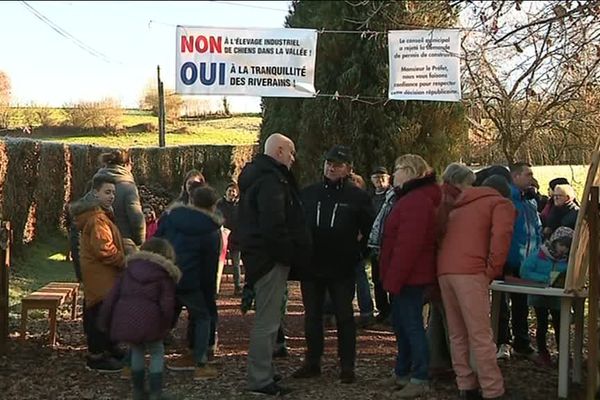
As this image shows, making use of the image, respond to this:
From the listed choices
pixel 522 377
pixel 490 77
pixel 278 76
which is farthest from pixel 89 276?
pixel 490 77

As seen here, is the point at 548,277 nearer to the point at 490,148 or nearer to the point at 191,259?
the point at 191,259

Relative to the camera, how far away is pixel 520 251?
704 centimetres

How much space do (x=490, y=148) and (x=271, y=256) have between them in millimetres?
11045

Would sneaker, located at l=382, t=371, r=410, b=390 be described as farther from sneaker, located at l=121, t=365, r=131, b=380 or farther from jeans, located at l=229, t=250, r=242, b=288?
jeans, located at l=229, t=250, r=242, b=288

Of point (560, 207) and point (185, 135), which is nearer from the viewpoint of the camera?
Result: point (560, 207)

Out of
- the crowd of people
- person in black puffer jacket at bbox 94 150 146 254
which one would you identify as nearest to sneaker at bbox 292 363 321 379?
the crowd of people

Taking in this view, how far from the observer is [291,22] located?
17062mm

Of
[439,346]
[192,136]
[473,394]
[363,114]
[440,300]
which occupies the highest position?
[363,114]

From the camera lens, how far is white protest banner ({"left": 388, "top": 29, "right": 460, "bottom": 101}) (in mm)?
10367

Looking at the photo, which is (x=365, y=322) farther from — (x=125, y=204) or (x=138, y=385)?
(x=138, y=385)

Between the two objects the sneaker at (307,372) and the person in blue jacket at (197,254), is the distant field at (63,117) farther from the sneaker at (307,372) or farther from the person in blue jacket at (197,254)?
the sneaker at (307,372)

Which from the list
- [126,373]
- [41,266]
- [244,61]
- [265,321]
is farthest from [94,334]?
[41,266]

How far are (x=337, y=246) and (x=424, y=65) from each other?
4.95 m

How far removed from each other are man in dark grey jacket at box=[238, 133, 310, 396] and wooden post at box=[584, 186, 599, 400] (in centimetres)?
194
